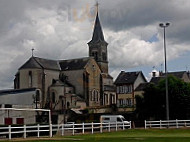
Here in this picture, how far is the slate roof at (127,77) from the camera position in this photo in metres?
109

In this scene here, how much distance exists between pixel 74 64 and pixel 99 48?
1722 cm

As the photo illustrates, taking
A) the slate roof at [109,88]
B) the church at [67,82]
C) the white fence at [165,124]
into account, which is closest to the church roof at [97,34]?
the church at [67,82]

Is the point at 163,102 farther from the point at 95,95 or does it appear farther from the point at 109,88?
the point at 109,88

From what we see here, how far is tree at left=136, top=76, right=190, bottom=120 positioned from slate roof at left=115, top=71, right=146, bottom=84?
35.0m

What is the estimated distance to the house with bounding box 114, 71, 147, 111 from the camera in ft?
355

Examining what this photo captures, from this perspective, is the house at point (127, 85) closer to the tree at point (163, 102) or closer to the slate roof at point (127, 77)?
the slate roof at point (127, 77)

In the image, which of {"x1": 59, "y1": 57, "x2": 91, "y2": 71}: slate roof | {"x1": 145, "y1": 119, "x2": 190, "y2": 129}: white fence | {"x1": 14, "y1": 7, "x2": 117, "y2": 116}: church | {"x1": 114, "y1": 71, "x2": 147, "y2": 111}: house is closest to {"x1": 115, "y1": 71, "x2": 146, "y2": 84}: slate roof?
{"x1": 114, "y1": 71, "x2": 147, "y2": 111}: house

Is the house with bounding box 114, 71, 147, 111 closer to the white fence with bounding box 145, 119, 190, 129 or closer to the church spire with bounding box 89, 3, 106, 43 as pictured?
the church spire with bounding box 89, 3, 106, 43

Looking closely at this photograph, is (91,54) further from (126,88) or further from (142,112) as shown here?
(142,112)

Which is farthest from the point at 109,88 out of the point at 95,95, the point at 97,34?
the point at 97,34

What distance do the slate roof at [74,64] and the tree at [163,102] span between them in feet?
160

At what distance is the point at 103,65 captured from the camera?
448 feet

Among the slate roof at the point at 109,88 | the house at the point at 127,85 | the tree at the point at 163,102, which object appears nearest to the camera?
the tree at the point at 163,102

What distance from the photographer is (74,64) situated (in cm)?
12269
